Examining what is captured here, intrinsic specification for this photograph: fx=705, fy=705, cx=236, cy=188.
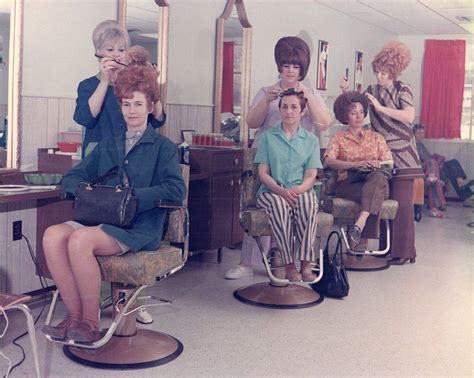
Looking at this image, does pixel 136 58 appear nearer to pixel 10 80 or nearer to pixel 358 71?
pixel 10 80

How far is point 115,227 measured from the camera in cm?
282

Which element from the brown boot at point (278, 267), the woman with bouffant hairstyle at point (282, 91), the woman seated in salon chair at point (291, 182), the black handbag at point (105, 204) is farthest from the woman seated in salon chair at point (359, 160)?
the black handbag at point (105, 204)

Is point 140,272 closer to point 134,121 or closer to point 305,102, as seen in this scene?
point 134,121

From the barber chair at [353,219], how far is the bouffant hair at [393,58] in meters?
0.96

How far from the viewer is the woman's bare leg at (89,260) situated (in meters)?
2.77

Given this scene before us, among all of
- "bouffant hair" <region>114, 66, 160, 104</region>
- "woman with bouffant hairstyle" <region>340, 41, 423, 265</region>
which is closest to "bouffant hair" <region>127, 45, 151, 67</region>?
"bouffant hair" <region>114, 66, 160, 104</region>

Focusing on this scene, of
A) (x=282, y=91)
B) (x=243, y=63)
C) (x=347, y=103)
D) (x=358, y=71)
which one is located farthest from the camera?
(x=358, y=71)

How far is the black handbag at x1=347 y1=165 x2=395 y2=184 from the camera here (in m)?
4.71

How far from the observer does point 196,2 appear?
5.11m

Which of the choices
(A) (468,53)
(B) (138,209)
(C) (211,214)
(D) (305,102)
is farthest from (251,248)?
(A) (468,53)

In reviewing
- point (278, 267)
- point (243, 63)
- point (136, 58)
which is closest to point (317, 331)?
point (278, 267)

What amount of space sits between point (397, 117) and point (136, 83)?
8.35ft

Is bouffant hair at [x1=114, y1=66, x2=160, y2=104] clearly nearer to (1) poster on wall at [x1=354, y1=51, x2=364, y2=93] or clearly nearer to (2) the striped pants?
(2) the striped pants

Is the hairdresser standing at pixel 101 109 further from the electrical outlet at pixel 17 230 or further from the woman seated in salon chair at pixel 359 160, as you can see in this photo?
the woman seated in salon chair at pixel 359 160
